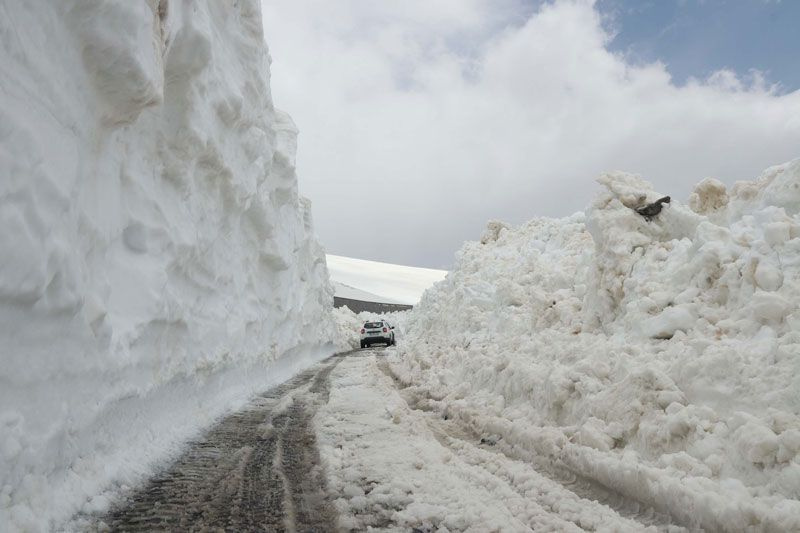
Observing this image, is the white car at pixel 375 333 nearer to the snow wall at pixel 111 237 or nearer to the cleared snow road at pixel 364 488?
the snow wall at pixel 111 237

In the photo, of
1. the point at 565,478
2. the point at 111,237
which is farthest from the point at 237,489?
the point at 565,478

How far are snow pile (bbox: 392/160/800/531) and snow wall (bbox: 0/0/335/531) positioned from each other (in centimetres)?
368

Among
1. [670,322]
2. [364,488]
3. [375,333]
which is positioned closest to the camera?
[364,488]

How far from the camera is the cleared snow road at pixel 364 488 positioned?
10.8 feet

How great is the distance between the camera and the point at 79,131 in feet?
12.0

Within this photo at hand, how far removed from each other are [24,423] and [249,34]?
8299mm

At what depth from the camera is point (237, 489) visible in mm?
3951

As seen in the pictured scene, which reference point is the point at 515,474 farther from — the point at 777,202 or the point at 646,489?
the point at 777,202

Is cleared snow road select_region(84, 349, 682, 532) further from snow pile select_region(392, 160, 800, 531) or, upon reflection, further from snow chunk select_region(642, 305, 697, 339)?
snow chunk select_region(642, 305, 697, 339)

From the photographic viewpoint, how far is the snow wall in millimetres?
2926

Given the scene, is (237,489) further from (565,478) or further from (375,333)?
(375,333)

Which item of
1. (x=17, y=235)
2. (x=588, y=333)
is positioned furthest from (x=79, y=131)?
(x=588, y=333)

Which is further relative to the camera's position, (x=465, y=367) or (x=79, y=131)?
(x=465, y=367)

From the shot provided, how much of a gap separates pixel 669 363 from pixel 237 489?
3.96 meters
